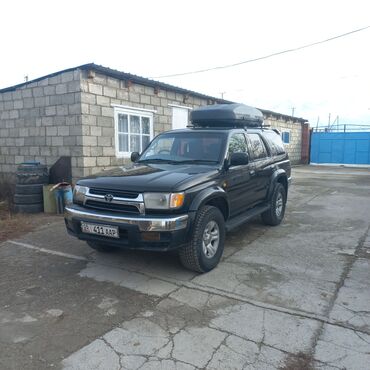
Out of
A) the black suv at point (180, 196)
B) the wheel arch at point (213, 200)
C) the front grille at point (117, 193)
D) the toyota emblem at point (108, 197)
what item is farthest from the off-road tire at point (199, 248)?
the toyota emblem at point (108, 197)

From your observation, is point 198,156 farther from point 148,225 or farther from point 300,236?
point 300,236

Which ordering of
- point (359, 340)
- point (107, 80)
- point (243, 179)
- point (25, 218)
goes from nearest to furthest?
point (359, 340) → point (243, 179) → point (25, 218) → point (107, 80)

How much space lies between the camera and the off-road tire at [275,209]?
6465 mm

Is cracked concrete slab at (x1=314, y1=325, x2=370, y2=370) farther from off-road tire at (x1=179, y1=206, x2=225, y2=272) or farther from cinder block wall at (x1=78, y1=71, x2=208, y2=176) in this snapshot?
cinder block wall at (x1=78, y1=71, x2=208, y2=176)

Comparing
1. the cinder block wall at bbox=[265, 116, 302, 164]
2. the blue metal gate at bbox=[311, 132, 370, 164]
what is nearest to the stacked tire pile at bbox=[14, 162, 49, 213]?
the cinder block wall at bbox=[265, 116, 302, 164]

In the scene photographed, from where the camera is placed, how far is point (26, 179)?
25.5 feet

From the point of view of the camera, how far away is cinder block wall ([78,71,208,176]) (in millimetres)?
8031

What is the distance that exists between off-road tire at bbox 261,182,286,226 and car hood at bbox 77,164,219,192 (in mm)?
Answer: 2273

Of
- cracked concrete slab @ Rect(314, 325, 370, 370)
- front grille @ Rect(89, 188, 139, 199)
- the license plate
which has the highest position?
front grille @ Rect(89, 188, 139, 199)

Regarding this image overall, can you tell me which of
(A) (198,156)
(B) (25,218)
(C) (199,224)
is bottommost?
(B) (25,218)

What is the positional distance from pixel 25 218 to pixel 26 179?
94cm

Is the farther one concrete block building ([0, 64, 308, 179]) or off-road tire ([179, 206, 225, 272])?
concrete block building ([0, 64, 308, 179])

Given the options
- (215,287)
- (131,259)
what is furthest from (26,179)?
(215,287)

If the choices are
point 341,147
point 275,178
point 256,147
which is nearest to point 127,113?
point 256,147
